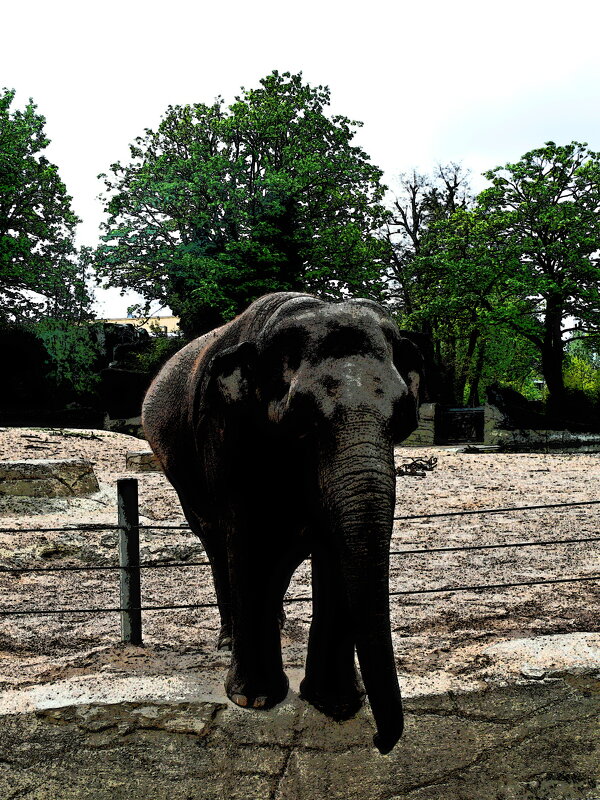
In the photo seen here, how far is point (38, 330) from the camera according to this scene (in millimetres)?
22312

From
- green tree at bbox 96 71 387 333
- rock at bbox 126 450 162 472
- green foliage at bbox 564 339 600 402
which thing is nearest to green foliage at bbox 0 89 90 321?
green tree at bbox 96 71 387 333

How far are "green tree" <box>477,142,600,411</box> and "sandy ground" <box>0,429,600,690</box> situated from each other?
44.8 feet

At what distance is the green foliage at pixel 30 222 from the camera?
910 inches

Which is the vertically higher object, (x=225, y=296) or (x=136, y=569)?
(x=225, y=296)

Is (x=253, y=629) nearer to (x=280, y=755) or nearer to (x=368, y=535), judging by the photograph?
(x=280, y=755)

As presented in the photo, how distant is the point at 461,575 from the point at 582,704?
3.12m

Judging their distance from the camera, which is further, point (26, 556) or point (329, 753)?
point (26, 556)

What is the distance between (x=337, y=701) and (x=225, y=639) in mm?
1110

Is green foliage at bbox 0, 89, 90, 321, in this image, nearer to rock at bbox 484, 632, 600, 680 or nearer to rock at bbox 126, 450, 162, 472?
rock at bbox 126, 450, 162, 472

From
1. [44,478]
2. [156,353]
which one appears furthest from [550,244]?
[44,478]

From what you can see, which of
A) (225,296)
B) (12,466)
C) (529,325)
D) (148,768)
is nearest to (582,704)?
(148,768)

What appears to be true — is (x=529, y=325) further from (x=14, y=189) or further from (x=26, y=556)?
(x=26, y=556)

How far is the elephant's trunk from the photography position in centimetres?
258

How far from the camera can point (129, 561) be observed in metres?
4.62
